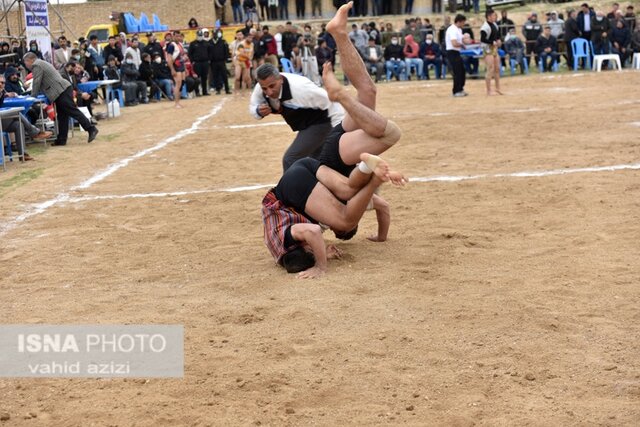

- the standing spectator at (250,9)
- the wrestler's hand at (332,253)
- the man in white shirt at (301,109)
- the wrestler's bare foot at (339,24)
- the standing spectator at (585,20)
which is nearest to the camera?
the wrestler's hand at (332,253)

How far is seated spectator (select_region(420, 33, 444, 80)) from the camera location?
30531 mm

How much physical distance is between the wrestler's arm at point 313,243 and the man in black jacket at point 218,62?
22.4 m

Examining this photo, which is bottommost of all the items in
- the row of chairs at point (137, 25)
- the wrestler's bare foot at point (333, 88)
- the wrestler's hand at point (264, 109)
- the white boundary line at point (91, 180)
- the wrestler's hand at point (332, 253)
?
the white boundary line at point (91, 180)

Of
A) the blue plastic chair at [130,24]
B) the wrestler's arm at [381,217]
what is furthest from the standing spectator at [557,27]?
the wrestler's arm at [381,217]

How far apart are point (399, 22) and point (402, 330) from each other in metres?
34.2

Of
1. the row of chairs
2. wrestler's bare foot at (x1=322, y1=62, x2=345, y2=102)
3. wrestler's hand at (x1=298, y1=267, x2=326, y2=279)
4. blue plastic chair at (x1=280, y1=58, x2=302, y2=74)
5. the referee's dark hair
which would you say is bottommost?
wrestler's hand at (x1=298, y1=267, x2=326, y2=279)

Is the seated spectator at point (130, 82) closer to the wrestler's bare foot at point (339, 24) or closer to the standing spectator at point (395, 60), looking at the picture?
the standing spectator at point (395, 60)

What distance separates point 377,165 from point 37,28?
1735cm

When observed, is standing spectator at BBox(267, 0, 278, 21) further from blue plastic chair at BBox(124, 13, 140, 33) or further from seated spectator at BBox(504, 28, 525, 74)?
seated spectator at BBox(504, 28, 525, 74)

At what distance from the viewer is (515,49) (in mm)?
29500

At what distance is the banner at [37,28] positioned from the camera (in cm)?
2214

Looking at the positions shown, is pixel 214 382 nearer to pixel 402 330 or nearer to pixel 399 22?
pixel 402 330

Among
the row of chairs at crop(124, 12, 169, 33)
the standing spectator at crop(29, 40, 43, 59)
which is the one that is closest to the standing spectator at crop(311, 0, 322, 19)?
the row of chairs at crop(124, 12, 169, 33)

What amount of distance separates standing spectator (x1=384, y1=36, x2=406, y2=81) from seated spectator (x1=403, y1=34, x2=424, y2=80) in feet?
0.52
